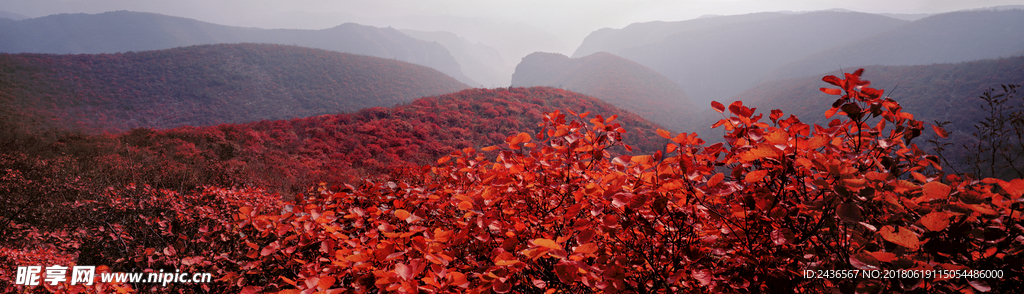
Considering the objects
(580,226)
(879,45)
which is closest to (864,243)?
(580,226)

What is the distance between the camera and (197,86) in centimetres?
2720

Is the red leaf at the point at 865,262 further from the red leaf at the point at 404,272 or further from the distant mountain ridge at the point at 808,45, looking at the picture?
the distant mountain ridge at the point at 808,45

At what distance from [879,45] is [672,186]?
60.0 meters

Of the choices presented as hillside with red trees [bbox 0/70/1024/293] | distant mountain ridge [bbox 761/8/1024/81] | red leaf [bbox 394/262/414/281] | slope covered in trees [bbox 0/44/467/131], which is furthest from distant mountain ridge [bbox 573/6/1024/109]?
red leaf [bbox 394/262/414/281]

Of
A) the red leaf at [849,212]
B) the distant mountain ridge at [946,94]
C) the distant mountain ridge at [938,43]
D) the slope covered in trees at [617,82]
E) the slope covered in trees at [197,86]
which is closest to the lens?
the red leaf at [849,212]

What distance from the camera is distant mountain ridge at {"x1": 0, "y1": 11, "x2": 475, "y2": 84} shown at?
5709 cm

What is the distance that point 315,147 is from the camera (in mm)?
10422

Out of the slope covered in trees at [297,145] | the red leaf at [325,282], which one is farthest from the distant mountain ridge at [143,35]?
the red leaf at [325,282]

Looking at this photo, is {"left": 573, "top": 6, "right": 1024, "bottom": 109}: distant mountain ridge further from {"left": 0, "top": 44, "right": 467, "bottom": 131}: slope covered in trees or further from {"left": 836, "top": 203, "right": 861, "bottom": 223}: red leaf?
{"left": 836, "top": 203, "right": 861, "bottom": 223}: red leaf

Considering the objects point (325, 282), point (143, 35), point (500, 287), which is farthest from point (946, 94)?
point (143, 35)

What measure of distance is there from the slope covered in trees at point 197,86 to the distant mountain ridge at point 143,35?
21.0m

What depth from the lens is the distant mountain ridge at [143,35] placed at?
57.1m

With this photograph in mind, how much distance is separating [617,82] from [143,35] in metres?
89.6

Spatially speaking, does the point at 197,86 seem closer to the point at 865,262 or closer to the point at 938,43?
the point at 865,262
